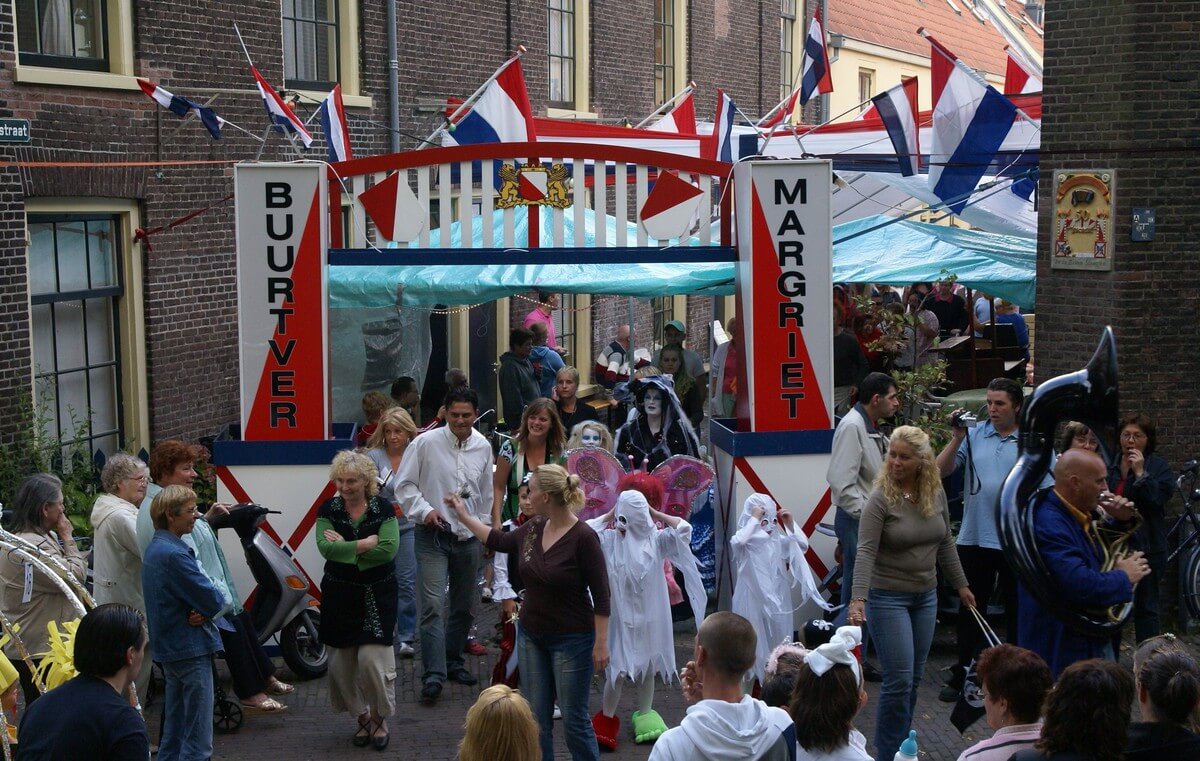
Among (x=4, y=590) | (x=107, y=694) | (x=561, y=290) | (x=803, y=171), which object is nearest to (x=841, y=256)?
(x=561, y=290)

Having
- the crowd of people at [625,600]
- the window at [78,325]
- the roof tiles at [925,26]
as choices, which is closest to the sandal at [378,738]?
the crowd of people at [625,600]

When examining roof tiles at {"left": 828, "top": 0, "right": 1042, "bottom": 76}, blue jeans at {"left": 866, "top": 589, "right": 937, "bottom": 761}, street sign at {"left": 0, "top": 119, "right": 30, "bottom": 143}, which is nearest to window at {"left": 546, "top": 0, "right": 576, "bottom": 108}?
street sign at {"left": 0, "top": 119, "right": 30, "bottom": 143}

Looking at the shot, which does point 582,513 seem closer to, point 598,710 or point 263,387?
point 598,710

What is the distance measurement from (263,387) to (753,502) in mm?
3363

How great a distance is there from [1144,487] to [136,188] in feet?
28.0

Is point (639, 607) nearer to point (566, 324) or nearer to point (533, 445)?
point (533, 445)

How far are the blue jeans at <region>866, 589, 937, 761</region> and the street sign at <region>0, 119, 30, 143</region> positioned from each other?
290 inches

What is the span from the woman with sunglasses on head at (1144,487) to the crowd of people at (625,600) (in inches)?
0.7

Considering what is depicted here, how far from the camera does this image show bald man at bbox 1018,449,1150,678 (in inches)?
209

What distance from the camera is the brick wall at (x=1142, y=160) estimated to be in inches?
381

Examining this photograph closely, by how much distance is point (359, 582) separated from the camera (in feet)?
23.9

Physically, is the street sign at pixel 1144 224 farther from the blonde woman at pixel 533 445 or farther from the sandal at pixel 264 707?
the sandal at pixel 264 707

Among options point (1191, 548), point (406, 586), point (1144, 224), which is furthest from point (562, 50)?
point (1191, 548)

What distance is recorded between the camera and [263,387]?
29.9ft
